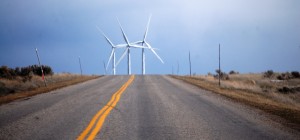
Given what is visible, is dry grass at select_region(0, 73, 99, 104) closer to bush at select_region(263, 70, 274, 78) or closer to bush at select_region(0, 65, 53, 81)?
bush at select_region(0, 65, 53, 81)

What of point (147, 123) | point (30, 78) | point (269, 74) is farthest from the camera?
point (269, 74)

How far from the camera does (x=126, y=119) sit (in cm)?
1027

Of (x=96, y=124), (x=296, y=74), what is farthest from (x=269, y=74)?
(x=96, y=124)

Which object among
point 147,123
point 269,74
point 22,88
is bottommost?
point 269,74

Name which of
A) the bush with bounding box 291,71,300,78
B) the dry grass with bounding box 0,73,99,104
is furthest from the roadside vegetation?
the bush with bounding box 291,71,300,78

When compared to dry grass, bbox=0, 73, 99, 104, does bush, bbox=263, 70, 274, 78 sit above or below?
below

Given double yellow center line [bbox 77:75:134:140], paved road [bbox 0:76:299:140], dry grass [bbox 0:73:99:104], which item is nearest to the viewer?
double yellow center line [bbox 77:75:134:140]

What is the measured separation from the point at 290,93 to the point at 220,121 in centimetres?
2152

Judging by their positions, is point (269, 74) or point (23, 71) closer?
point (23, 71)

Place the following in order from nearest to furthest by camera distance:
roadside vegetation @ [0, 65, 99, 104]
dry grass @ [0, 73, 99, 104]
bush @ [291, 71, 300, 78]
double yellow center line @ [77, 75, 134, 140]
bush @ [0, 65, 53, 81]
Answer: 1. double yellow center line @ [77, 75, 134, 140]
2. dry grass @ [0, 73, 99, 104]
3. roadside vegetation @ [0, 65, 99, 104]
4. bush @ [0, 65, 53, 81]
5. bush @ [291, 71, 300, 78]

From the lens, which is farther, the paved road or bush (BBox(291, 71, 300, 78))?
bush (BBox(291, 71, 300, 78))

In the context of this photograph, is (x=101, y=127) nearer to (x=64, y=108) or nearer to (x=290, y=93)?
(x=64, y=108)

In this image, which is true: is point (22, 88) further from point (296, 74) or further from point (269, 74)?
point (269, 74)

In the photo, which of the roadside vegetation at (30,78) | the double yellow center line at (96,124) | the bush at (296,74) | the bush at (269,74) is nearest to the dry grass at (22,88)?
the roadside vegetation at (30,78)
